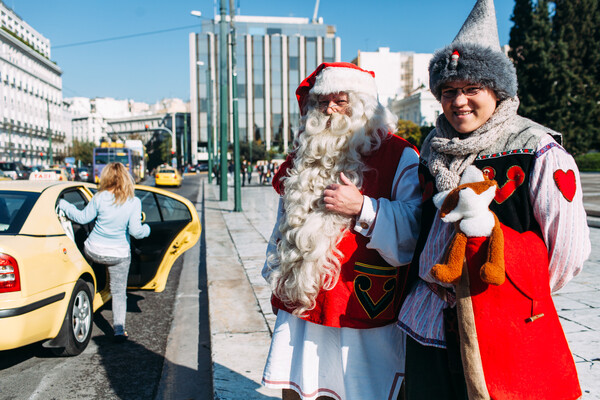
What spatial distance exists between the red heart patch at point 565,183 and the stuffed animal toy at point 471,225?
171 millimetres

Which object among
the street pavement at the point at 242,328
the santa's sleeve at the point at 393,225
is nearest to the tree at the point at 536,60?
the street pavement at the point at 242,328

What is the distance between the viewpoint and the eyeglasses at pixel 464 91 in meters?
1.64

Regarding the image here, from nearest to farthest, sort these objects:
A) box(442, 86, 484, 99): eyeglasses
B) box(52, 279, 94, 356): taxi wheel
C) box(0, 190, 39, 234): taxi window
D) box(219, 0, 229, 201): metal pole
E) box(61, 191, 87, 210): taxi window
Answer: box(442, 86, 484, 99): eyeglasses
box(0, 190, 39, 234): taxi window
box(52, 279, 94, 356): taxi wheel
box(61, 191, 87, 210): taxi window
box(219, 0, 229, 201): metal pole

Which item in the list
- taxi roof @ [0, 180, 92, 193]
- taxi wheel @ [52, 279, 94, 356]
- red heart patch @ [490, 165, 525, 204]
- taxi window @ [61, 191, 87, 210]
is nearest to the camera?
red heart patch @ [490, 165, 525, 204]

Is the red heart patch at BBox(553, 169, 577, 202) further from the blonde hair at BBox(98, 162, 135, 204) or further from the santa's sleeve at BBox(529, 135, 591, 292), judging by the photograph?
the blonde hair at BBox(98, 162, 135, 204)

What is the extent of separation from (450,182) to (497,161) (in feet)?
0.50

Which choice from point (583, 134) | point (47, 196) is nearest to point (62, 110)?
point (583, 134)

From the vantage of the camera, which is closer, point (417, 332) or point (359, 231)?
point (417, 332)

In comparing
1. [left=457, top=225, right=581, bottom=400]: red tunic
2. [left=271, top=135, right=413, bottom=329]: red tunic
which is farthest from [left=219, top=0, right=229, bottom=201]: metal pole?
[left=457, top=225, right=581, bottom=400]: red tunic

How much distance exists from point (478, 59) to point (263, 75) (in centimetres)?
7906

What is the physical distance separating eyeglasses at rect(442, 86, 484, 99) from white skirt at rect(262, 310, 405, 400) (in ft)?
2.97

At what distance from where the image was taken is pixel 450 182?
1.61 meters

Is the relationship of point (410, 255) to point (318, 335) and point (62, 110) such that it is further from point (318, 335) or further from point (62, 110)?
point (62, 110)

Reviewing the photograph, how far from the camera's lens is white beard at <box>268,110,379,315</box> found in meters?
1.90
